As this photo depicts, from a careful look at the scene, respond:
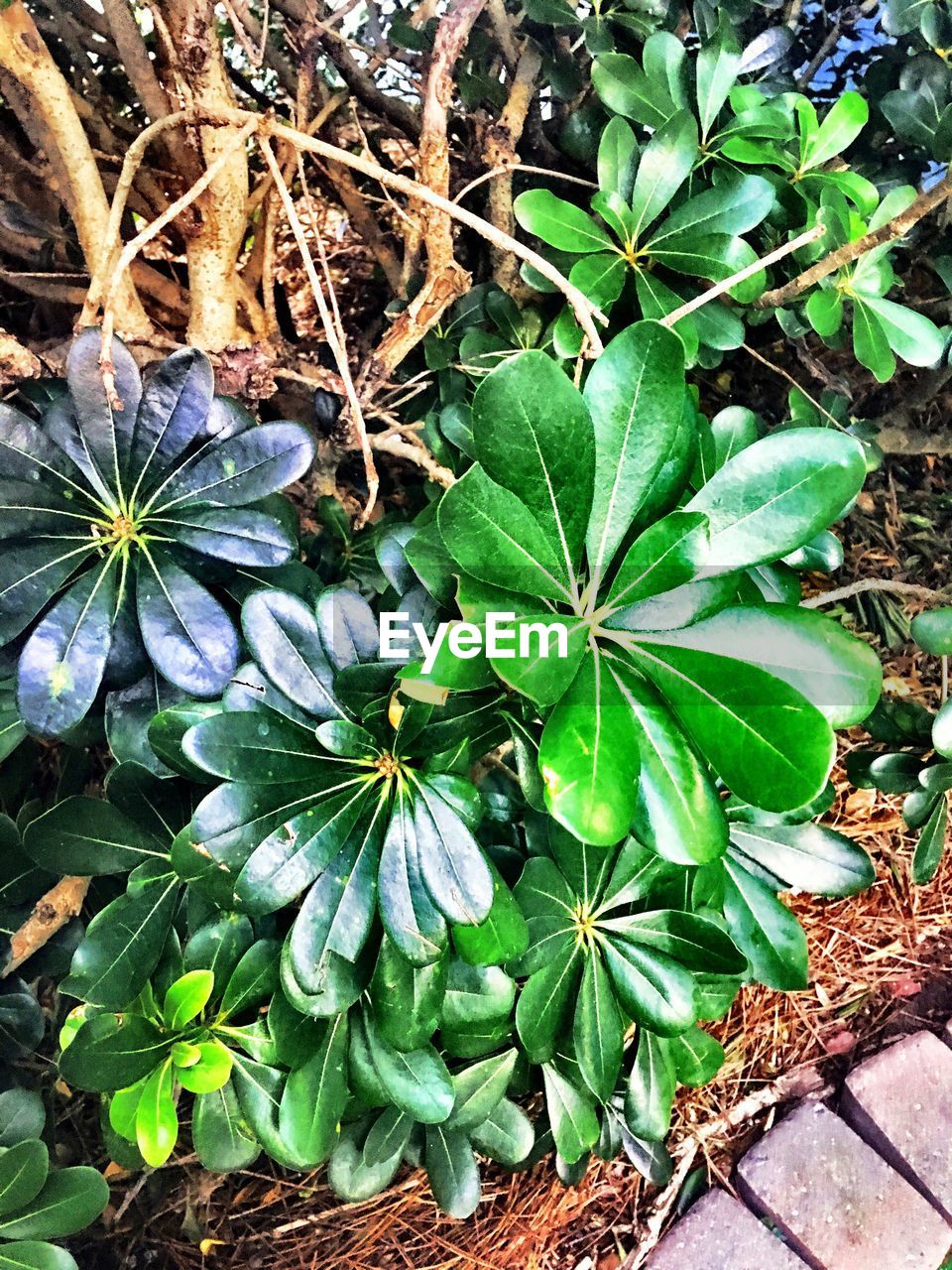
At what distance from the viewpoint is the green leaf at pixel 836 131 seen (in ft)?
2.93

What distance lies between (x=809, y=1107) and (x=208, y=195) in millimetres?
1436

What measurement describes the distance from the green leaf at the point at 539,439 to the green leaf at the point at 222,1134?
2.23 ft

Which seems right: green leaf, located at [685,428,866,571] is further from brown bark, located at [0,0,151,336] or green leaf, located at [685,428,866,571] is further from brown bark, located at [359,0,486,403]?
brown bark, located at [0,0,151,336]

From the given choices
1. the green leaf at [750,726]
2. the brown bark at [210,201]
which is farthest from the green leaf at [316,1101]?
the brown bark at [210,201]

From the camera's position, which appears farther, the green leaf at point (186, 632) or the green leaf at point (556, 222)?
the green leaf at point (556, 222)

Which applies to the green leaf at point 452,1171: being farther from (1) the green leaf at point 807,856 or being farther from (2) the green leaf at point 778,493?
(2) the green leaf at point 778,493

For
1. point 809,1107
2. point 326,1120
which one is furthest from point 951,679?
point 326,1120

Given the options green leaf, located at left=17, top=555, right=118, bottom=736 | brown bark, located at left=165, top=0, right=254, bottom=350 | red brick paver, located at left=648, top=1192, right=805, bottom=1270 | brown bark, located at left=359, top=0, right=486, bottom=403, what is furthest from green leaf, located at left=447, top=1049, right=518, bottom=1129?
brown bark, located at left=165, top=0, right=254, bottom=350

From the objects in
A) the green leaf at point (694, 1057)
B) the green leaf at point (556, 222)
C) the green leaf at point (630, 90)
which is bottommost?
the green leaf at point (694, 1057)

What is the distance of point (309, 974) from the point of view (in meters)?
0.62

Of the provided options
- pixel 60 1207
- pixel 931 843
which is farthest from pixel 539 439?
pixel 60 1207

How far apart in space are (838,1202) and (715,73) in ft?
4.71

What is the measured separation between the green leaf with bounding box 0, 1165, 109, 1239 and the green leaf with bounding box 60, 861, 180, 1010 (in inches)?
8.2

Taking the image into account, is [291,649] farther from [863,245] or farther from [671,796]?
[863,245]
